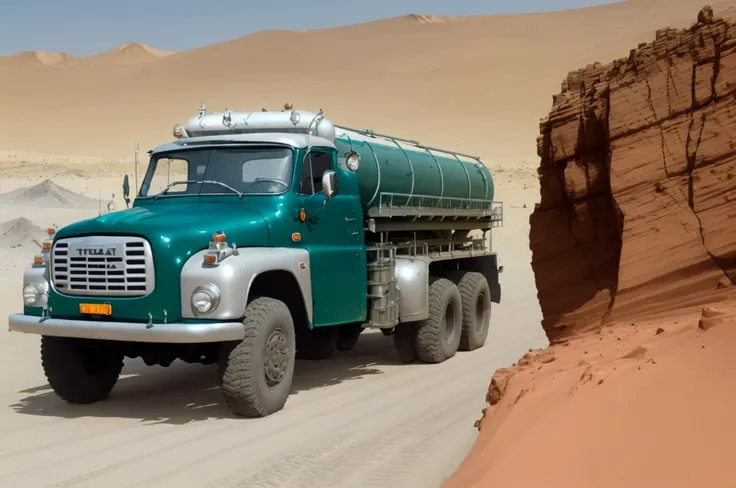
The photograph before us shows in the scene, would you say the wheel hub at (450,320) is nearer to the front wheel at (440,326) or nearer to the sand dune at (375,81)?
the front wheel at (440,326)

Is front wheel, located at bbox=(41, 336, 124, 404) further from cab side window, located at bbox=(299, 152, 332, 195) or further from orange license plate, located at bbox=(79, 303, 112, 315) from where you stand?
cab side window, located at bbox=(299, 152, 332, 195)

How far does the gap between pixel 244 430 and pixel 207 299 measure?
1169 millimetres

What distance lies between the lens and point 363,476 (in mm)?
6301

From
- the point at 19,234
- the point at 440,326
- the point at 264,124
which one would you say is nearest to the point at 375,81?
the point at 19,234

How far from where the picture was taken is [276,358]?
849 cm

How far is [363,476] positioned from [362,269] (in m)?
4.24

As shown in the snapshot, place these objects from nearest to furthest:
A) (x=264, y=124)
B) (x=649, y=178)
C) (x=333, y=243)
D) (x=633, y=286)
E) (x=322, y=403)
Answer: (x=633, y=286), (x=649, y=178), (x=322, y=403), (x=333, y=243), (x=264, y=124)

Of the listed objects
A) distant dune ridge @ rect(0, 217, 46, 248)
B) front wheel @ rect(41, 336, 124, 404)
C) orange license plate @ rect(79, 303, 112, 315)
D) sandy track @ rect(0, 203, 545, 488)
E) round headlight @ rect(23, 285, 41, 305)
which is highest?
distant dune ridge @ rect(0, 217, 46, 248)

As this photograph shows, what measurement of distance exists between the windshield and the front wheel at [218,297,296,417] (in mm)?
1379

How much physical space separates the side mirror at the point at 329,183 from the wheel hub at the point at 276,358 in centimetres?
149

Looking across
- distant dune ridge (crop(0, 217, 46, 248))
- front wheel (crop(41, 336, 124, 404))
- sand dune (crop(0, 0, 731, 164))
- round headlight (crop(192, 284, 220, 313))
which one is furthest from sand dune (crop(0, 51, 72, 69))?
round headlight (crop(192, 284, 220, 313))

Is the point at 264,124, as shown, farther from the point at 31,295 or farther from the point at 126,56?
the point at 126,56

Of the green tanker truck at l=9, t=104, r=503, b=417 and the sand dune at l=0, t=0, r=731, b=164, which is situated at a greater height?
the sand dune at l=0, t=0, r=731, b=164

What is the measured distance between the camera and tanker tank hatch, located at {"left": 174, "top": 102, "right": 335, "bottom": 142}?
10141 millimetres
